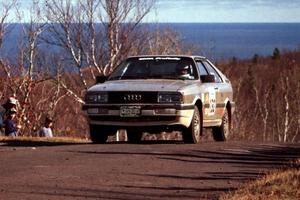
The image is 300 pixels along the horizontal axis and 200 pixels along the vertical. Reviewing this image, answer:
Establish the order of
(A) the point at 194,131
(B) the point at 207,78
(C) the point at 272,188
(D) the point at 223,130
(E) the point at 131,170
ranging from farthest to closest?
(D) the point at 223,130, (B) the point at 207,78, (A) the point at 194,131, (E) the point at 131,170, (C) the point at 272,188

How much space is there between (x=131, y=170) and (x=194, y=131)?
173 inches

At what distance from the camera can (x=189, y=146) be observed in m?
14.4

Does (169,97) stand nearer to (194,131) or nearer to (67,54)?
(194,131)

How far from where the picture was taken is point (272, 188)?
31.1 ft

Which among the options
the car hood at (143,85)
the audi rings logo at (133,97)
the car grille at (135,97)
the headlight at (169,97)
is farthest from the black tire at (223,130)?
the audi rings logo at (133,97)

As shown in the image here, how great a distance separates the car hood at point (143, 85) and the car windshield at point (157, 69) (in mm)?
388

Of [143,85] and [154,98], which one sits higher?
[143,85]

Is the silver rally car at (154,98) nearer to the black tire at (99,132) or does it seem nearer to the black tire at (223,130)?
the black tire at (99,132)

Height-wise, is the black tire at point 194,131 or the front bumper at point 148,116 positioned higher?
the front bumper at point 148,116

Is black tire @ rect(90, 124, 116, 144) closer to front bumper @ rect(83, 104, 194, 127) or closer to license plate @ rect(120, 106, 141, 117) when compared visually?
front bumper @ rect(83, 104, 194, 127)

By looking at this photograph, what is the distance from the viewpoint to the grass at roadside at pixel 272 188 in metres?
9.01

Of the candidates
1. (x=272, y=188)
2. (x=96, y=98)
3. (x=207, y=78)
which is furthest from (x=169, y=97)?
(x=272, y=188)

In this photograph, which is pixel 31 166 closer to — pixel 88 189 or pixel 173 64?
pixel 88 189

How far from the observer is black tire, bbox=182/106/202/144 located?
15.0 meters
